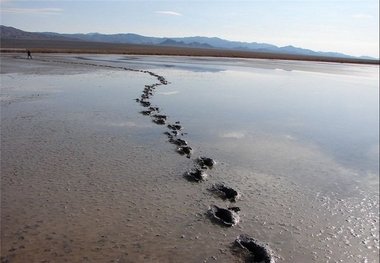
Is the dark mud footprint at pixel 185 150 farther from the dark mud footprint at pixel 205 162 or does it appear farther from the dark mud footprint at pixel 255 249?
the dark mud footprint at pixel 255 249

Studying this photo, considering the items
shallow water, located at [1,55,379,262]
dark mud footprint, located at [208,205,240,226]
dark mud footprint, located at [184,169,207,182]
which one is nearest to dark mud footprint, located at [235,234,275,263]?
shallow water, located at [1,55,379,262]

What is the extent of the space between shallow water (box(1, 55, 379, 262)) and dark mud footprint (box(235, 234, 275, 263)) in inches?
7.3

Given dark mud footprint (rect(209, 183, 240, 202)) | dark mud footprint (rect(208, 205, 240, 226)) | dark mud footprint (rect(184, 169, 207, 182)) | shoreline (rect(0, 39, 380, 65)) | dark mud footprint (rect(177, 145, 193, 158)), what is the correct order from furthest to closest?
shoreline (rect(0, 39, 380, 65))
dark mud footprint (rect(177, 145, 193, 158))
dark mud footprint (rect(184, 169, 207, 182))
dark mud footprint (rect(209, 183, 240, 202))
dark mud footprint (rect(208, 205, 240, 226))

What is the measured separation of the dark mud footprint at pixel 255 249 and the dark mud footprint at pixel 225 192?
5.86ft

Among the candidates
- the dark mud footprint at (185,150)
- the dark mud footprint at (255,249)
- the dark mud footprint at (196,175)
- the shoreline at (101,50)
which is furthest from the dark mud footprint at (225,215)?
the shoreline at (101,50)

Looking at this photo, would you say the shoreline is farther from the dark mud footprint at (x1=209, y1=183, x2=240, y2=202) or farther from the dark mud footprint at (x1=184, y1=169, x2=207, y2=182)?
the dark mud footprint at (x1=209, y1=183, x2=240, y2=202)

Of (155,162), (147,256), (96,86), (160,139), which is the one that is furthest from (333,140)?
(96,86)

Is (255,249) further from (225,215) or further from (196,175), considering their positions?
(196,175)

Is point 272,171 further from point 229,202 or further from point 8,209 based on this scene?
point 8,209

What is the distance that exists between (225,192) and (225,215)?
127 centimetres

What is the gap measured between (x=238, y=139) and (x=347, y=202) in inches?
217

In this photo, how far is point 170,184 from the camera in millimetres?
9695

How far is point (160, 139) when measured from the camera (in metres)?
13.6

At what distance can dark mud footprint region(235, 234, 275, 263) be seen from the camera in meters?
6.75
